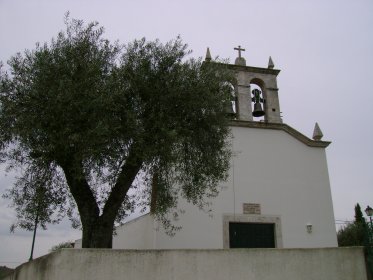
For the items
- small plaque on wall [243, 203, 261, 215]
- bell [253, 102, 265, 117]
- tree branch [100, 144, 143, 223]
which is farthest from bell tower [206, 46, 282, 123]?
tree branch [100, 144, 143, 223]

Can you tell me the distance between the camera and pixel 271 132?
15.0 m

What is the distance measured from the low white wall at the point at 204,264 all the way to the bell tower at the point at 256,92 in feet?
24.8

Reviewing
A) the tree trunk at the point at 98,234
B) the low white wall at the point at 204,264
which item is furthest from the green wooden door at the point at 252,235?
the tree trunk at the point at 98,234

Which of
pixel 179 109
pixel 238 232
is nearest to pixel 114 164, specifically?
pixel 179 109

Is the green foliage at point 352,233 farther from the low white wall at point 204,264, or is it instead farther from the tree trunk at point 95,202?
the tree trunk at point 95,202

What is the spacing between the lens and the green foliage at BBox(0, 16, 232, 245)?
8.26 meters

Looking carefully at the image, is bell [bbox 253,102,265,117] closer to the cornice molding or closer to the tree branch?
the cornice molding

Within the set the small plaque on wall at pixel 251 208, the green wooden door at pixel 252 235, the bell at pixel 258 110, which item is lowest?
the green wooden door at pixel 252 235

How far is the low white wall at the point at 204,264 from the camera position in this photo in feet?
23.0

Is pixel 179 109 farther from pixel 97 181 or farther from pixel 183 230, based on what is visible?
pixel 183 230

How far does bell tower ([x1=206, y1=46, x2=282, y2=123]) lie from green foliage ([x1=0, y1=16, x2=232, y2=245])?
15.6 feet

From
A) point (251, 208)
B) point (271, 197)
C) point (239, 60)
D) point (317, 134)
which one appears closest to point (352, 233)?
point (317, 134)

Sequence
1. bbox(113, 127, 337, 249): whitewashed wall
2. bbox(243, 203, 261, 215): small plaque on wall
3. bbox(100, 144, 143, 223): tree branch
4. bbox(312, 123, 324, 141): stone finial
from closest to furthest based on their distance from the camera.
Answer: bbox(100, 144, 143, 223): tree branch
bbox(113, 127, 337, 249): whitewashed wall
bbox(243, 203, 261, 215): small plaque on wall
bbox(312, 123, 324, 141): stone finial

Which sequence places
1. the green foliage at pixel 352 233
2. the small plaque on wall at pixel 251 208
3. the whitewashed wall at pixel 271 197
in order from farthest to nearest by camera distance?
the green foliage at pixel 352 233
the small plaque on wall at pixel 251 208
the whitewashed wall at pixel 271 197
